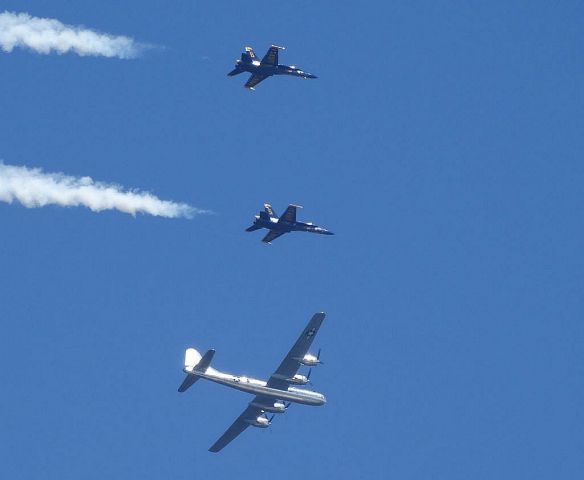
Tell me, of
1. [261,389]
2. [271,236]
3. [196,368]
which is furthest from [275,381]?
[271,236]

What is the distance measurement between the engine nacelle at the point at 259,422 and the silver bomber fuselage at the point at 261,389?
4337 millimetres

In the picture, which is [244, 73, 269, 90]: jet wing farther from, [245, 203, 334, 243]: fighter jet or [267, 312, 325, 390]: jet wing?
[267, 312, 325, 390]: jet wing

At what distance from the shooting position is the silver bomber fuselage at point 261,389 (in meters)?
172

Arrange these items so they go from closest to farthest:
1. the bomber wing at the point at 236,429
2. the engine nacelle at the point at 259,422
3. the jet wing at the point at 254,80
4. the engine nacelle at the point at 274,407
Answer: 1. the jet wing at the point at 254,80
2. the engine nacelle at the point at 274,407
3. the engine nacelle at the point at 259,422
4. the bomber wing at the point at 236,429

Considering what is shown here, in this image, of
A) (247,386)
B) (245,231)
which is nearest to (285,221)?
(245,231)

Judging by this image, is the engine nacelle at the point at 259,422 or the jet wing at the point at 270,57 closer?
the jet wing at the point at 270,57

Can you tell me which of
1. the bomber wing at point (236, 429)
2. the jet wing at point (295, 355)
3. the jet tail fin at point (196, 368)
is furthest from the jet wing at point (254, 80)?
the bomber wing at point (236, 429)

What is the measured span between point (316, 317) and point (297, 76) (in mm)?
22044

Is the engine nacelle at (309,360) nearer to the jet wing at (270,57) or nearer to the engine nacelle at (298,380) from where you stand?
the engine nacelle at (298,380)

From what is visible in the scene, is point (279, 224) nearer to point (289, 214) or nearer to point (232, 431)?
point (289, 214)

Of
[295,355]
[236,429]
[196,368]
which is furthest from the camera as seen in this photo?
[236,429]

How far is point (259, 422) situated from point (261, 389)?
614 centimetres

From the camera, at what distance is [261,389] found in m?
176

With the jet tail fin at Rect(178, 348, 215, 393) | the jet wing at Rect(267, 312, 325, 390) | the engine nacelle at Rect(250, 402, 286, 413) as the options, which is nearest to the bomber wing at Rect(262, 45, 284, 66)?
the jet wing at Rect(267, 312, 325, 390)
